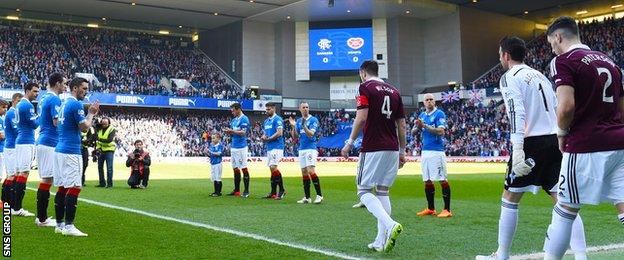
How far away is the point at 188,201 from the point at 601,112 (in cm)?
984

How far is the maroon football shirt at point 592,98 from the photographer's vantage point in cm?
432

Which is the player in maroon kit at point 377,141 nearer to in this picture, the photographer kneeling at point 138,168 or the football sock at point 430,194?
the football sock at point 430,194

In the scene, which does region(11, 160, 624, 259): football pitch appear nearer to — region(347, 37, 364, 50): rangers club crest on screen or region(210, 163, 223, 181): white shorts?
region(210, 163, 223, 181): white shorts

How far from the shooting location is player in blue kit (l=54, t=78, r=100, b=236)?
7.61 metres

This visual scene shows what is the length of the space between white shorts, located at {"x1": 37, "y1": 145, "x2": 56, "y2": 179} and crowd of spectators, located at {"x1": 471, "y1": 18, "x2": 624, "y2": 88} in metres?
40.3

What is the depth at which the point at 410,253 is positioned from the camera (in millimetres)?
6398

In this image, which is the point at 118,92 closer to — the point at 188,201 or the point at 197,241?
the point at 188,201

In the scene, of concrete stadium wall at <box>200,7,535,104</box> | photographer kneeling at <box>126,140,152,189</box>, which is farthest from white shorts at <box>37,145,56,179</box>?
concrete stadium wall at <box>200,7,535,104</box>

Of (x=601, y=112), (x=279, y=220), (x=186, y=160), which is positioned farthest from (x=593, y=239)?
(x=186, y=160)

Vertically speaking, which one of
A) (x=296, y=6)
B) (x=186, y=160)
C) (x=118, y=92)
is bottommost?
(x=186, y=160)

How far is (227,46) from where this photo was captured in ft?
190

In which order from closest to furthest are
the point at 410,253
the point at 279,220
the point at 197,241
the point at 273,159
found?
the point at 410,253 → the point at 197,241 → the point at 279,220 → the point at 273,159

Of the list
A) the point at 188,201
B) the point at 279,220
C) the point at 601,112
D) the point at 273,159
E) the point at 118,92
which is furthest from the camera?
the point at 118,92

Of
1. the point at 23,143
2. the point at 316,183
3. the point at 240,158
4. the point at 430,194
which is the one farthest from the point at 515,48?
the point at 240,158
